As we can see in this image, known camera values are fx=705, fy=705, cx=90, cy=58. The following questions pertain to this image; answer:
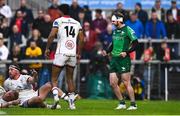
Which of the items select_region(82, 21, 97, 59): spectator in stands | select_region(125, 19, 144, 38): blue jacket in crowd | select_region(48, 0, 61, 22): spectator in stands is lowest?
select_region(82, 21, 97, 59): spectator in stands

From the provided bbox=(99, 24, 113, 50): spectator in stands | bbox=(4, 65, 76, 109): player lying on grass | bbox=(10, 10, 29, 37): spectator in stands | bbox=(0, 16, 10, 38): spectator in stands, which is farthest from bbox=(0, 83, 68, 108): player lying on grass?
bbox=(10, 10, 29, 37): spectator in stands

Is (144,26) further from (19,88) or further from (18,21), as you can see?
(19,88)

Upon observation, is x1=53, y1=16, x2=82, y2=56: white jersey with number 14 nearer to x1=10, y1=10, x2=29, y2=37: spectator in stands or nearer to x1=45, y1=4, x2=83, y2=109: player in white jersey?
x1=45, y1=4, x2=83, y2=109: player in white jersey

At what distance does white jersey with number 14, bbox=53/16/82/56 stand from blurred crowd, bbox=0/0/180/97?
6.83 metres

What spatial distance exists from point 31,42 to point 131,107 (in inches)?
308

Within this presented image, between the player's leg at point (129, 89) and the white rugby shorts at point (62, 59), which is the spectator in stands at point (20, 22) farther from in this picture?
the player's leg at point (129, 89)

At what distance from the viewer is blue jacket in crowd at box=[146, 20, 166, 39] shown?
2481cm

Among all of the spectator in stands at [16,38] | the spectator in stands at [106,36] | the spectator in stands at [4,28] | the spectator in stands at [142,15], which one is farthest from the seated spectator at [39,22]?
the spectator in stands at [142,15]

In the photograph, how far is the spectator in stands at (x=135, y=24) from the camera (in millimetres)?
24328

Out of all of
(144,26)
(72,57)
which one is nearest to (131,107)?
(72,57)

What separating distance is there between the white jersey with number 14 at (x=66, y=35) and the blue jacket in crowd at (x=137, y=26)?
776cm

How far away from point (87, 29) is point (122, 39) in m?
7.68

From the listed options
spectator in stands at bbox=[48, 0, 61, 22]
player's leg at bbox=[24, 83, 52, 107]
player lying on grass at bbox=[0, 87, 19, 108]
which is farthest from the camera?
spectator in stands at bbox=[48, 0, 61, 22]

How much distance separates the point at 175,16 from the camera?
25.9m
